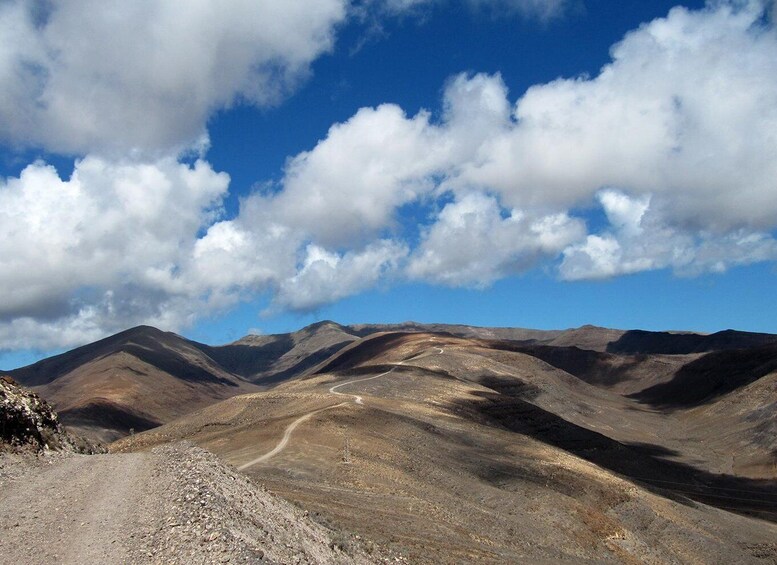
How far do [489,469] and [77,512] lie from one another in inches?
1350

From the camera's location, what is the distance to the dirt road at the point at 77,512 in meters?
14.2

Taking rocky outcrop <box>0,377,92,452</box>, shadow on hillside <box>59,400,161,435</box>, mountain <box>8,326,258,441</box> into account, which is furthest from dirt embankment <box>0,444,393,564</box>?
shadow on hillside <box>59,400,161,435</box>

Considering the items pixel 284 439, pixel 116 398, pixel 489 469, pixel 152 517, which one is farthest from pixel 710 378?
pixel 152 517

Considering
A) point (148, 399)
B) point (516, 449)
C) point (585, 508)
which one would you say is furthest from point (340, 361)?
point (585, 508)

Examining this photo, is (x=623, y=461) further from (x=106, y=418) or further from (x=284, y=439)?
(x=106, y=418)

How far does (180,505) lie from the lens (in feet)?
54.4

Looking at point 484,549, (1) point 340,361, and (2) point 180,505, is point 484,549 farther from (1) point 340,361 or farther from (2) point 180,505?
(1) point 340,361

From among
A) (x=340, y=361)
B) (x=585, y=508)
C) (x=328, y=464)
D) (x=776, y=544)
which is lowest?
(x=776, y=544)

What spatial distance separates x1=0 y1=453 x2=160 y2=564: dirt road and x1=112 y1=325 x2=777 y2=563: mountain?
7608 mm

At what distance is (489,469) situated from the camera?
46.6 metres

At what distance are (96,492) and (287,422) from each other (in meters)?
29.8

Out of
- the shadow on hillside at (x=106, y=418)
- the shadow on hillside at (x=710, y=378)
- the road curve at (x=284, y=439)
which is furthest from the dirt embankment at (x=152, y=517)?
the shadow on hillside at (x=710, y=378)

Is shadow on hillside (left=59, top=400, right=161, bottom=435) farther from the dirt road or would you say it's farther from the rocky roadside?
the rocky roadside

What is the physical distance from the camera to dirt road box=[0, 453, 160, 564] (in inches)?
560
